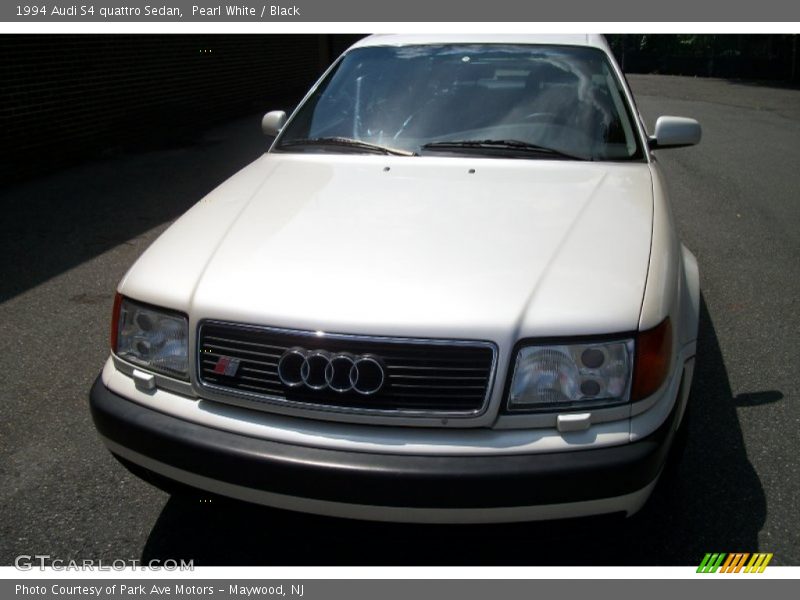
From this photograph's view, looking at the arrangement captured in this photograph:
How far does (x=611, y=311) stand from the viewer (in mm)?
2248

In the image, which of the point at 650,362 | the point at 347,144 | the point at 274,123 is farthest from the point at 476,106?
the point at 650,362

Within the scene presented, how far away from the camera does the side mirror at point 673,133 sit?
13.0 ft

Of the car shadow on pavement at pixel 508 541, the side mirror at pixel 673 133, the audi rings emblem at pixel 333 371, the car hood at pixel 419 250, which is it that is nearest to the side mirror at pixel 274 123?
the car hood at pixel 419 250

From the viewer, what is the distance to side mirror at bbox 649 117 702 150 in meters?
3.96

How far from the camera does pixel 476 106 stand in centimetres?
363

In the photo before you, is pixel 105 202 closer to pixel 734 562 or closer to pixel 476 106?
pixel 476 106

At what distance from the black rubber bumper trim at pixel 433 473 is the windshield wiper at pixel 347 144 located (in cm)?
165

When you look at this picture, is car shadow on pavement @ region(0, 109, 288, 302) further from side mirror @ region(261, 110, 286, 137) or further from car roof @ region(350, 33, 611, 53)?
car roof @ region(350, 33, 611, 53)

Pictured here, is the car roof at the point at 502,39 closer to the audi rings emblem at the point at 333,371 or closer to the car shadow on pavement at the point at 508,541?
the car shadow on pavement at the point at 508,541

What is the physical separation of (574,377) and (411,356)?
47cm

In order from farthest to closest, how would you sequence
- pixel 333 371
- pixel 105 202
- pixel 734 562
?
pixel 105 202
pixel 734 562
pixel 333 371

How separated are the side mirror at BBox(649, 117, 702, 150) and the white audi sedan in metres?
1.15

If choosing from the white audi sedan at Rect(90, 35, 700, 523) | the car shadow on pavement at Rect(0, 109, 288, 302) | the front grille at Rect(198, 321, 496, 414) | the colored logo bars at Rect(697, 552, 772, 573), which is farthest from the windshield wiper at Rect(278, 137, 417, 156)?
the car shadow on pavement at Rect(0, 109, 288, 302)

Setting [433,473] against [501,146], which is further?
[501,146]
